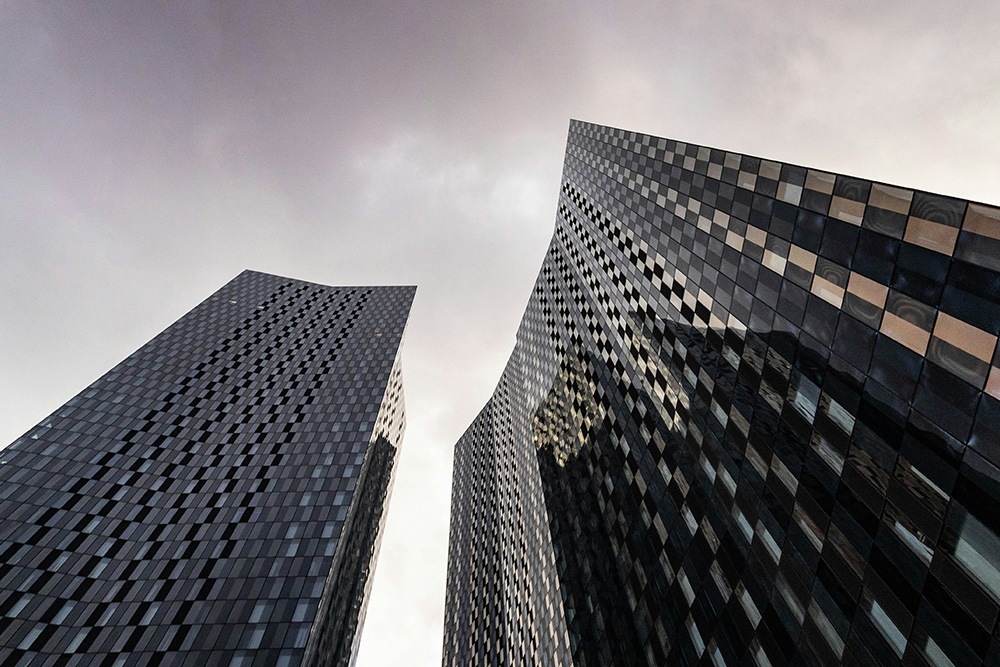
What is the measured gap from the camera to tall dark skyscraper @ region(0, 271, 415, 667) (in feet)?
151

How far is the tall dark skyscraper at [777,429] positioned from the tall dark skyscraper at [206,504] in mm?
31363

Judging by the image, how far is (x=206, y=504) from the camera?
2419 inches

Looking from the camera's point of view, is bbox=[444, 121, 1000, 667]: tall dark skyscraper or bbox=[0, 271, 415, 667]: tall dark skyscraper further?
bbox=[0, 271, 415, 667]: tall dark skyscraper

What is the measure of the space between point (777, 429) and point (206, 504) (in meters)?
69.7

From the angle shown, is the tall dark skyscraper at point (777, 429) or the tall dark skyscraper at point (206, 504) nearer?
the tall dark skyscraper at point (777, 429)

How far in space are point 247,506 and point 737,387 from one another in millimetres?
62371

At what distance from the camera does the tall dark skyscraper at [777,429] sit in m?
15.4

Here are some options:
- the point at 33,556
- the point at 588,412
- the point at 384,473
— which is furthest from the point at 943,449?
the point at 384,473

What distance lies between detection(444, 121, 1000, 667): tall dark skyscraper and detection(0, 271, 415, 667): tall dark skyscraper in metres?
31.4

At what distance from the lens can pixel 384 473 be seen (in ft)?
309

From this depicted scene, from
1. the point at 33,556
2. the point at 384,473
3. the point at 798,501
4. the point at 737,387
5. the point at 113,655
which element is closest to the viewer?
the point at 798,501

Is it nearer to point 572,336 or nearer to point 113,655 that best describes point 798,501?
point 572,336

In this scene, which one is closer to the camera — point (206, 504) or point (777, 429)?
point (777, 429)

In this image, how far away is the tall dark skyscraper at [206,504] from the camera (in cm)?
4603
